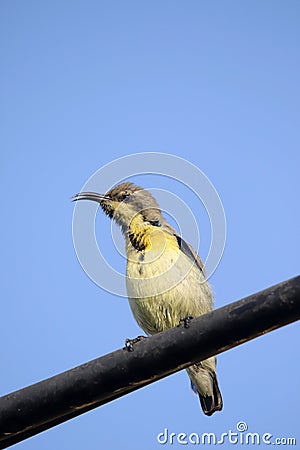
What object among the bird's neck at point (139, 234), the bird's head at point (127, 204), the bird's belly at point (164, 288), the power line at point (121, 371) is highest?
the bird's head at point (127, 204)

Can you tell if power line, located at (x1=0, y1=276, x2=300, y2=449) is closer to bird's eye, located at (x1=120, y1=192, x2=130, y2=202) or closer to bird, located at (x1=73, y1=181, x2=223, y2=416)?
bird, located at (x1=73, y1=181, x2=223, y2=416)

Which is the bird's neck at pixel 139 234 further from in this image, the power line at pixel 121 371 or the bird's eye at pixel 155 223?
the power line at pixel 121 371

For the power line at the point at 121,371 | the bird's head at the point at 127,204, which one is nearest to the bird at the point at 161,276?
the bird's head at the point at 127,204

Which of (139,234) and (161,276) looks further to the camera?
(139,234)

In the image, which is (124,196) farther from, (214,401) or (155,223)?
(214,401)

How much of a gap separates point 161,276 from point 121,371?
368 cm

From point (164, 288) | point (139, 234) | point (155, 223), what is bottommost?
point (164, 288)

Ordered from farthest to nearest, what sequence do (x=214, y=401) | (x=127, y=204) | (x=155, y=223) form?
(x=127, y=204), (x=214, y=401), (x=155, y=223)

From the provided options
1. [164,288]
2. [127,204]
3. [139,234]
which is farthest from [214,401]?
[127,204]

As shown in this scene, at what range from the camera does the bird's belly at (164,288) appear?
754cm

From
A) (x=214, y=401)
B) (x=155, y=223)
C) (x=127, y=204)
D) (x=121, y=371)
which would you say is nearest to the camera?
(x=121, y=371)

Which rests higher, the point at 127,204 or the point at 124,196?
the point at 124,196

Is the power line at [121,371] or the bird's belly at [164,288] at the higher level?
the bird's belly at [164,288]

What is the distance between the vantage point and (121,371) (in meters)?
3.88
